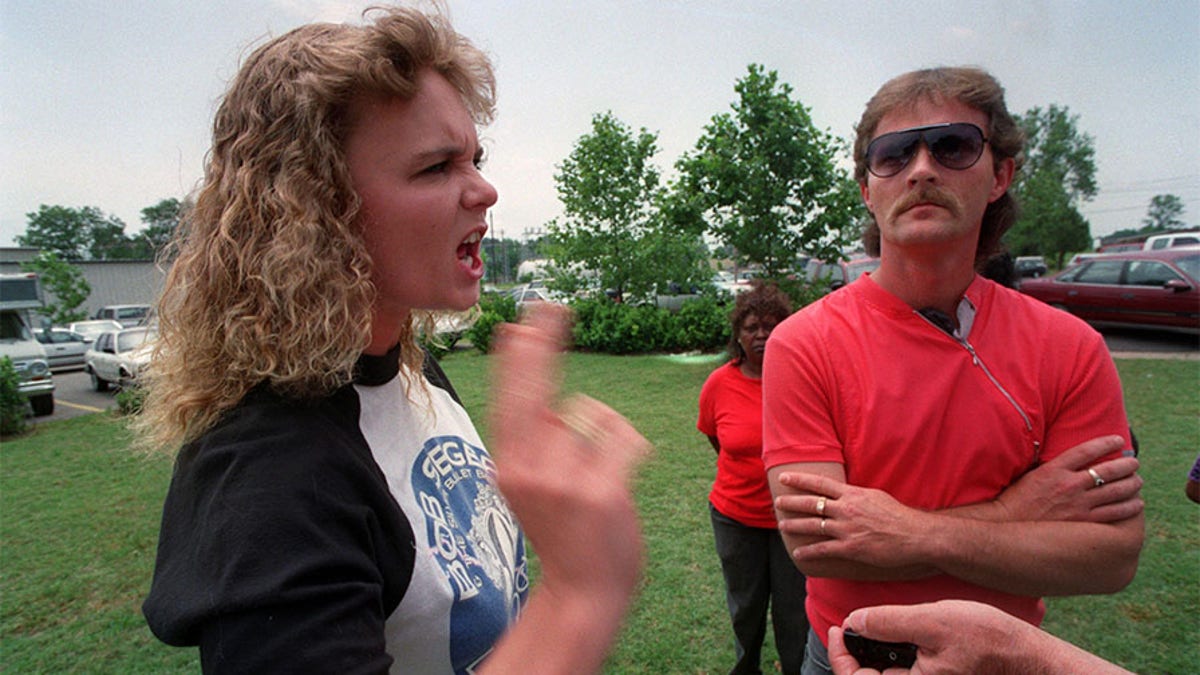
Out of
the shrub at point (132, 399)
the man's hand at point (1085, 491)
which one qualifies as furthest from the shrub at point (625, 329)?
the man's hand at point (1085, 491)

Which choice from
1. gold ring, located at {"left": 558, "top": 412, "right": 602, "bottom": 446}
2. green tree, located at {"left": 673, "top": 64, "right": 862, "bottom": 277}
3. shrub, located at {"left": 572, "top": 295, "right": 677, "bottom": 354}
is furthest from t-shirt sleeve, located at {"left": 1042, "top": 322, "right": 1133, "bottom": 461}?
shrub, located at {"left": 572, "top": 295, "right": 677, "bottom": 354}

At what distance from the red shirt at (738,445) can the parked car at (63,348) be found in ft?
84.6

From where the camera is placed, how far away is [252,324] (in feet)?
3.68

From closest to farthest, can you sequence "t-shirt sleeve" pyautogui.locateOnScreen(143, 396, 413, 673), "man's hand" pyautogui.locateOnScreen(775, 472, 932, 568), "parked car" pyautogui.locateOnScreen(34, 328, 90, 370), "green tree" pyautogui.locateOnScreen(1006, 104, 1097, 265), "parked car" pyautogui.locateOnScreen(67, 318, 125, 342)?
"t-shirt sleeve" pyautogui.locateOnScreen(143, 396, 413, 673), "man's hand" pyautogui.locateOnScreen(775, 472, 932, 568), "parked car" pyautogui.locateOnScreen(34, 328, 90, 370), "parked car" pyautogui.locateOnScreen(67, 318, 125, 342), "green tree" pyautogui.locateOnScreen(1006, 104, 1097, 265)

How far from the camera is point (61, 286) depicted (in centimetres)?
3080

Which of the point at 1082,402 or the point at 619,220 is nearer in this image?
the point at 1082,402

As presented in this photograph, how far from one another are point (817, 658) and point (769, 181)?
444 inches

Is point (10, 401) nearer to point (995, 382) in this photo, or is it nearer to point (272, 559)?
point (272, 559)

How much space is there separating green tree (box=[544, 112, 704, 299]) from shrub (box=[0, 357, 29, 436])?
36.6 feet

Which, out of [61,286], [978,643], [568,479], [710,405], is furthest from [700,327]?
[61,286]

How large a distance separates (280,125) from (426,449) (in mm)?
706

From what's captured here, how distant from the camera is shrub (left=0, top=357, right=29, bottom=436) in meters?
10.9

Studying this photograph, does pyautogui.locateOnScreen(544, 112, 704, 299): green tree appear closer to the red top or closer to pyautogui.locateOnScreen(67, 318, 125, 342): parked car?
the red top

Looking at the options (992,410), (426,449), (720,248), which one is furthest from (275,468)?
(720,248)
